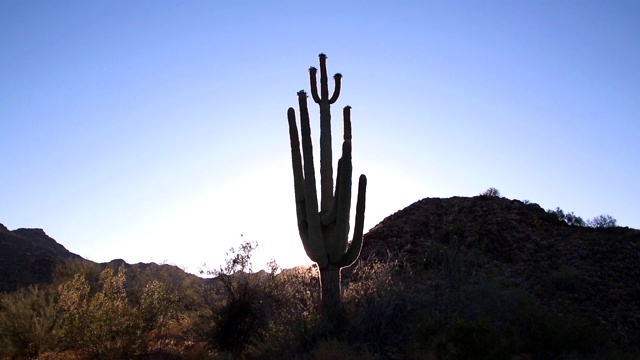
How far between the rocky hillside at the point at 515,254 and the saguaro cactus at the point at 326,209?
2618mm

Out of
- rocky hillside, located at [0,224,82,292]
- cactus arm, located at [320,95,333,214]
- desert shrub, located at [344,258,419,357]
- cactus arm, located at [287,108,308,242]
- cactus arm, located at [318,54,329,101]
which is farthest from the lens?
rocky hillside, located at [0,224,82,292]

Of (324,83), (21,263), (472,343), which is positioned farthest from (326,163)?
(21,263)

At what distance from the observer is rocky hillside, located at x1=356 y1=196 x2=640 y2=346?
53.4ft

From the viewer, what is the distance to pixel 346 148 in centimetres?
1266

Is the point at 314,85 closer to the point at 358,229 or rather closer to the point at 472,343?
the point at 358,229

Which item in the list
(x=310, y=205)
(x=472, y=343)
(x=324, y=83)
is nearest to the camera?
(x=472, y=343)

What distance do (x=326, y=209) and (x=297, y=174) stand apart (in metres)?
1.05

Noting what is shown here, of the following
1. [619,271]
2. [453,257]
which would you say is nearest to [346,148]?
[453,257]

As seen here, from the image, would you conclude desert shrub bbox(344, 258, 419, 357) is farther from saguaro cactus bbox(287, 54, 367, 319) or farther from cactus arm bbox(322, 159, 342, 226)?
cactus arm bbox(322, 159, 342, 226)

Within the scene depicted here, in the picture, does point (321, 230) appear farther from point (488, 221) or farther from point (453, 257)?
point (488, 221)

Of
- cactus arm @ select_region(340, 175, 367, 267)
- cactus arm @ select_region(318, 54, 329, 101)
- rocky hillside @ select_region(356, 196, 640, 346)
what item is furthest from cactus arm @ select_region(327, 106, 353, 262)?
rocky hillside @ select_region(356, 196, 640, 346)

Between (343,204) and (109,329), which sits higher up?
(343,204)

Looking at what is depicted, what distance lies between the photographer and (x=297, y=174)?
1323cm

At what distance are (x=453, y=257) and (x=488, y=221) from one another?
26.3 ft
